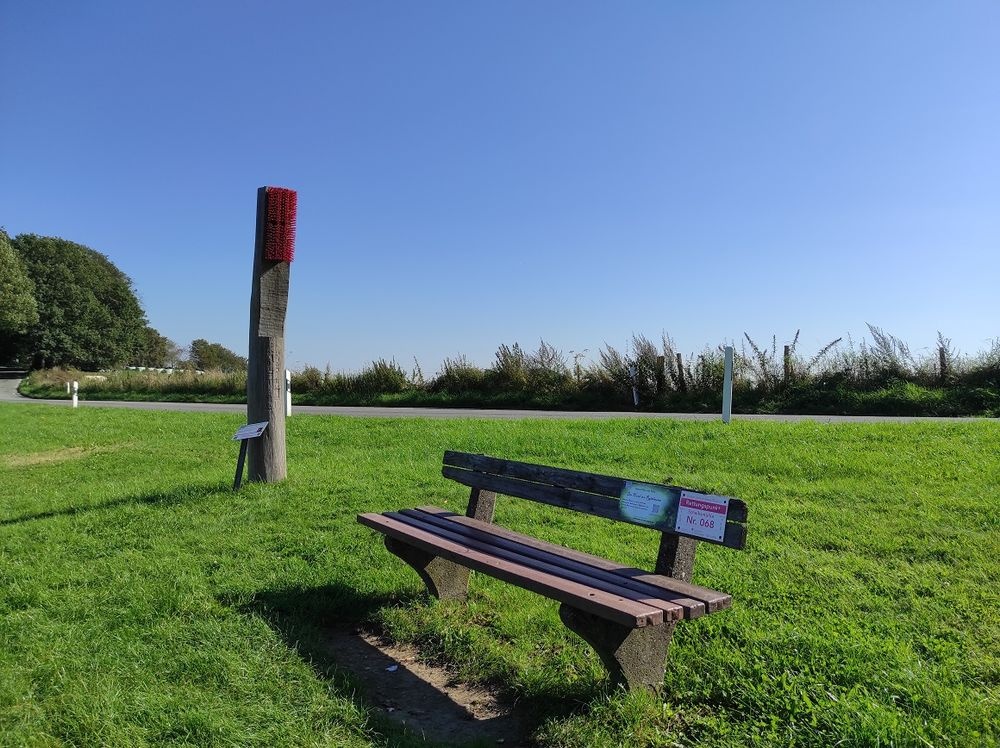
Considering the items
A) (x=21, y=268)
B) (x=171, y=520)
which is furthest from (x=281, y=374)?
(x=21, y=268)

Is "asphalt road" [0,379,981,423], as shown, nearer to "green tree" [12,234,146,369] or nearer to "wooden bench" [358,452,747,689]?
"wooden bench" [358,452,747,689]

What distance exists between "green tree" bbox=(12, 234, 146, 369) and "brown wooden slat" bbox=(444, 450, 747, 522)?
2377 inches

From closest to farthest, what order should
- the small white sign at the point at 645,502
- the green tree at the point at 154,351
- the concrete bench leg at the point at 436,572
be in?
the small white sign at the point at 645,502, the concrete bench leg at the point at 436,572, the green tree at the point at 154,351

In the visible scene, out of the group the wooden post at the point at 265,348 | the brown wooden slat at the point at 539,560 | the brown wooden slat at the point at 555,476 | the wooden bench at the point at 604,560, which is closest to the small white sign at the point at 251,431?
the wooden post at the point at 265,348

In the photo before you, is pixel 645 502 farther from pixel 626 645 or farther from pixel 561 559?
pixel 626 645

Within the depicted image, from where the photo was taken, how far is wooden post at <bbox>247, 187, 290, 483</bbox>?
283 inches

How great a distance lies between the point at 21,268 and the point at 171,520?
56805mm

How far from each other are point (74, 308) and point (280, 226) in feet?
192

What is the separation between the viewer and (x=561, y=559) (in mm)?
3588

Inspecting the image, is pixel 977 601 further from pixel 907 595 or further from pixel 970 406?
pixel 970 406

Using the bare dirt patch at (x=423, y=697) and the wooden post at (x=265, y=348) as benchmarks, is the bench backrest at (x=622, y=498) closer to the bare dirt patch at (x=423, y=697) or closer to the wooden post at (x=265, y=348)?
the bare dirt patch at (x=423, y=697)

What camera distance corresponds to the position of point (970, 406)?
13.7 metres

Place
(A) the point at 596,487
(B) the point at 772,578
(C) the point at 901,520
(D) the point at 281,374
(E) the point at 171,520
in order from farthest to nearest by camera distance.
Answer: (D) the point at 281,374 → (E) the point at 171,520 → (C) the point at 901,520 → (B) the point at 772,578 → (A) the point at 596,487

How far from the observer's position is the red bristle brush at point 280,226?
7203 millimetres
